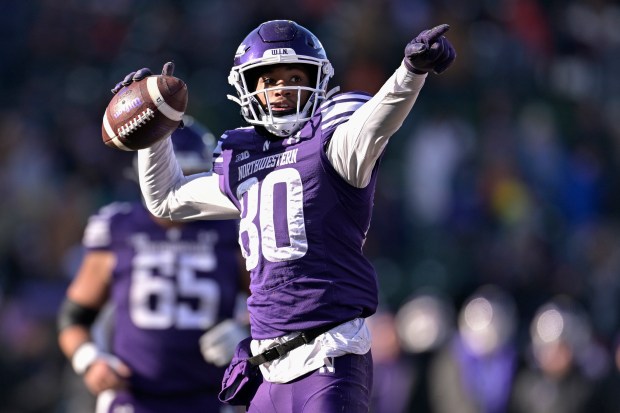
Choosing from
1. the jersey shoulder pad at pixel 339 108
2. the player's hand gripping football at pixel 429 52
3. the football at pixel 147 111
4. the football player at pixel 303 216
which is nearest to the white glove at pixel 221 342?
the football player at pixel 303 216

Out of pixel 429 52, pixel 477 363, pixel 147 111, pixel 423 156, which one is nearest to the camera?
pixel 429 52

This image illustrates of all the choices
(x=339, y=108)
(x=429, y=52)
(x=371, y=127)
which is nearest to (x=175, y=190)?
(x=339, y=108)

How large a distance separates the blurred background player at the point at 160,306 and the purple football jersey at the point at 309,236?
58.0 inches

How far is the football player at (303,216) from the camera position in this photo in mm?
4176

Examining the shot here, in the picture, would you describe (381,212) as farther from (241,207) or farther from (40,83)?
(241,207)

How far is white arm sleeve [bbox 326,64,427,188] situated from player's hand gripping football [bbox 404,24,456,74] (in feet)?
0.16

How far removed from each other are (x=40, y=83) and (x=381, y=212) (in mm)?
3236

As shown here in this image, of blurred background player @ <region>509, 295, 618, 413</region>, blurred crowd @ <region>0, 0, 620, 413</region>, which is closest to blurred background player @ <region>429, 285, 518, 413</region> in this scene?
blurred crowd @ <region>0, 0, 620, 413</region>

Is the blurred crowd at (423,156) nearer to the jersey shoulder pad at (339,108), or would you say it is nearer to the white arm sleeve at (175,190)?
the white arm sleeve at (175,190)

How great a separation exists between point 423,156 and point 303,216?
7216mm

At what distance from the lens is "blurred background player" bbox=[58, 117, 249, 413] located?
5797 mm

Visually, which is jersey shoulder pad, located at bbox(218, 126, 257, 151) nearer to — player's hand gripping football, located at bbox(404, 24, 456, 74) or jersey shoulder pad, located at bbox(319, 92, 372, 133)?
jersey shoulder pad, located at bbox(319, 92, 372, 133)

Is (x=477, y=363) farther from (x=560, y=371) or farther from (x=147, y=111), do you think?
(x=147, y=111)

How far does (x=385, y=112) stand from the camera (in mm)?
3982
